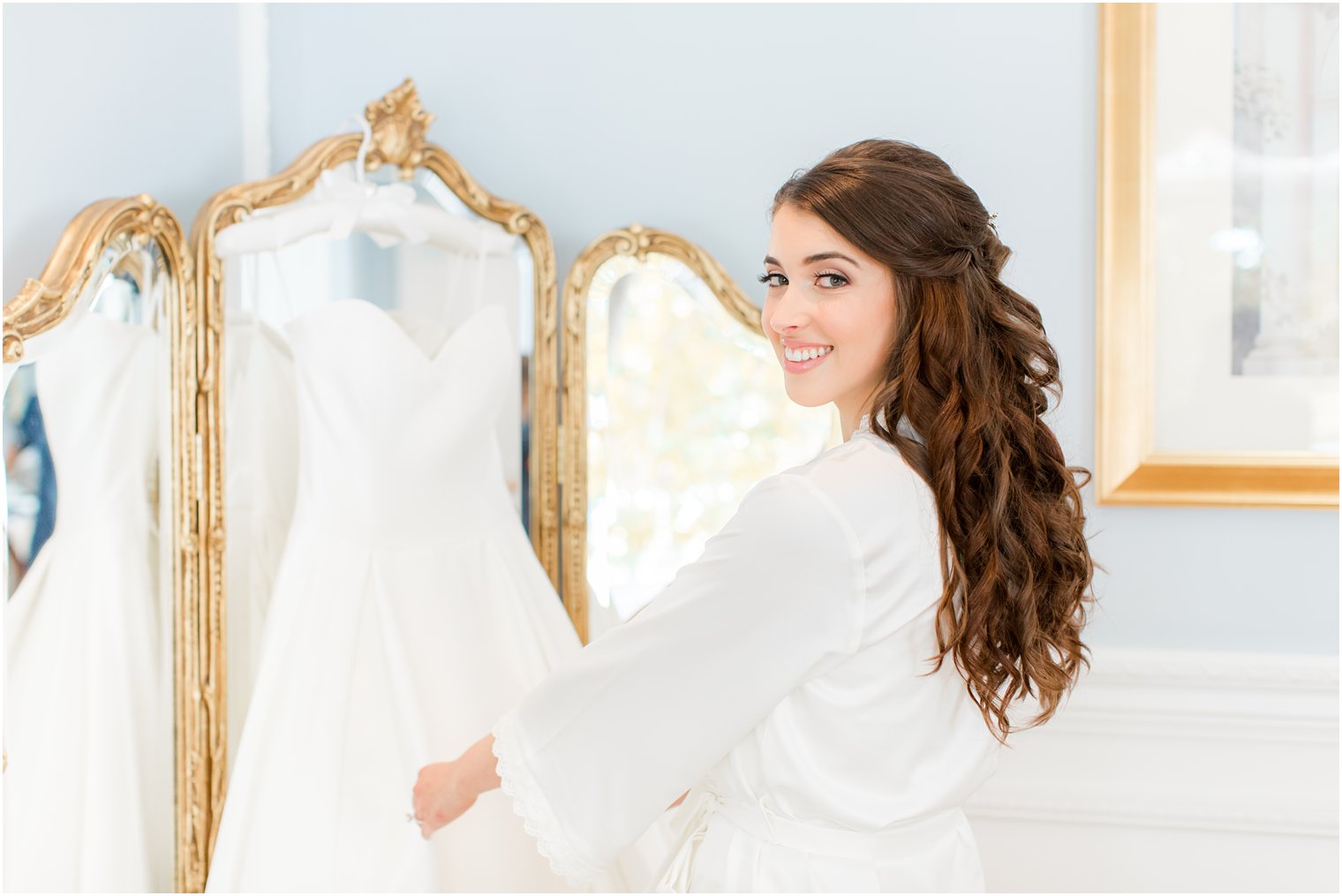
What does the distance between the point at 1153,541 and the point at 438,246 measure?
121cm

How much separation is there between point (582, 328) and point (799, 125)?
19.2 inches

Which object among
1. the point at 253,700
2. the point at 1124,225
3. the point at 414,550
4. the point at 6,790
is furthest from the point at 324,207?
the point at 1124,225

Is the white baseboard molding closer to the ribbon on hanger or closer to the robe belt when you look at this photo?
the robe belt

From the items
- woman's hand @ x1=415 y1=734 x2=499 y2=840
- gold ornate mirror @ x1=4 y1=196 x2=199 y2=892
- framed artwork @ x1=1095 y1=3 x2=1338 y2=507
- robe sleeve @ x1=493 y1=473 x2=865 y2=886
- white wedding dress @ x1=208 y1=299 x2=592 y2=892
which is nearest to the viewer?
robe sleeve @ x1=493 y1=473 x2=865 y2=886

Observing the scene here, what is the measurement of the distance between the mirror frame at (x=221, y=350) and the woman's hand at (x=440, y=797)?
1.80ft

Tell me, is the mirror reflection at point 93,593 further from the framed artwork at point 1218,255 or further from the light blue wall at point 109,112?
the framed artwork at point 1218,255

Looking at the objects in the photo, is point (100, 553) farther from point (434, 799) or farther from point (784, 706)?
point (784, 706)

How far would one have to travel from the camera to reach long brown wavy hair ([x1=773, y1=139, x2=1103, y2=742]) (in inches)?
38.9

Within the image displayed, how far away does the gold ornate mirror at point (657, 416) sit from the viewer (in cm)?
168

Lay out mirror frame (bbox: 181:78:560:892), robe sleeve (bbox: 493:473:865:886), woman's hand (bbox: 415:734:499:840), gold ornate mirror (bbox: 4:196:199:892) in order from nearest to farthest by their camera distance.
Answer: robe sleeve (bbox: 493:473:865:886) < woman's hand (bbox: 415:734:499:840) < gold ornate mirror (bbox: 4:196:199:892) < mirror frame (bbox: 181:78:560:892)

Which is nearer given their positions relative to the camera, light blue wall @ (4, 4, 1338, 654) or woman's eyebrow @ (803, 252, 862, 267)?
woman's eyebrow @ (803, 252, 862, 267)

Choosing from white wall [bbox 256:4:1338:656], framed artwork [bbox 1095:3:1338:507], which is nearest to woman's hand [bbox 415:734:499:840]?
white wall [bbox 256:4:1338:656]

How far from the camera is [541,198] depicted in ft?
5.85

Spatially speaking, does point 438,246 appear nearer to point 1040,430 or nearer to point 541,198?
point 541,198
